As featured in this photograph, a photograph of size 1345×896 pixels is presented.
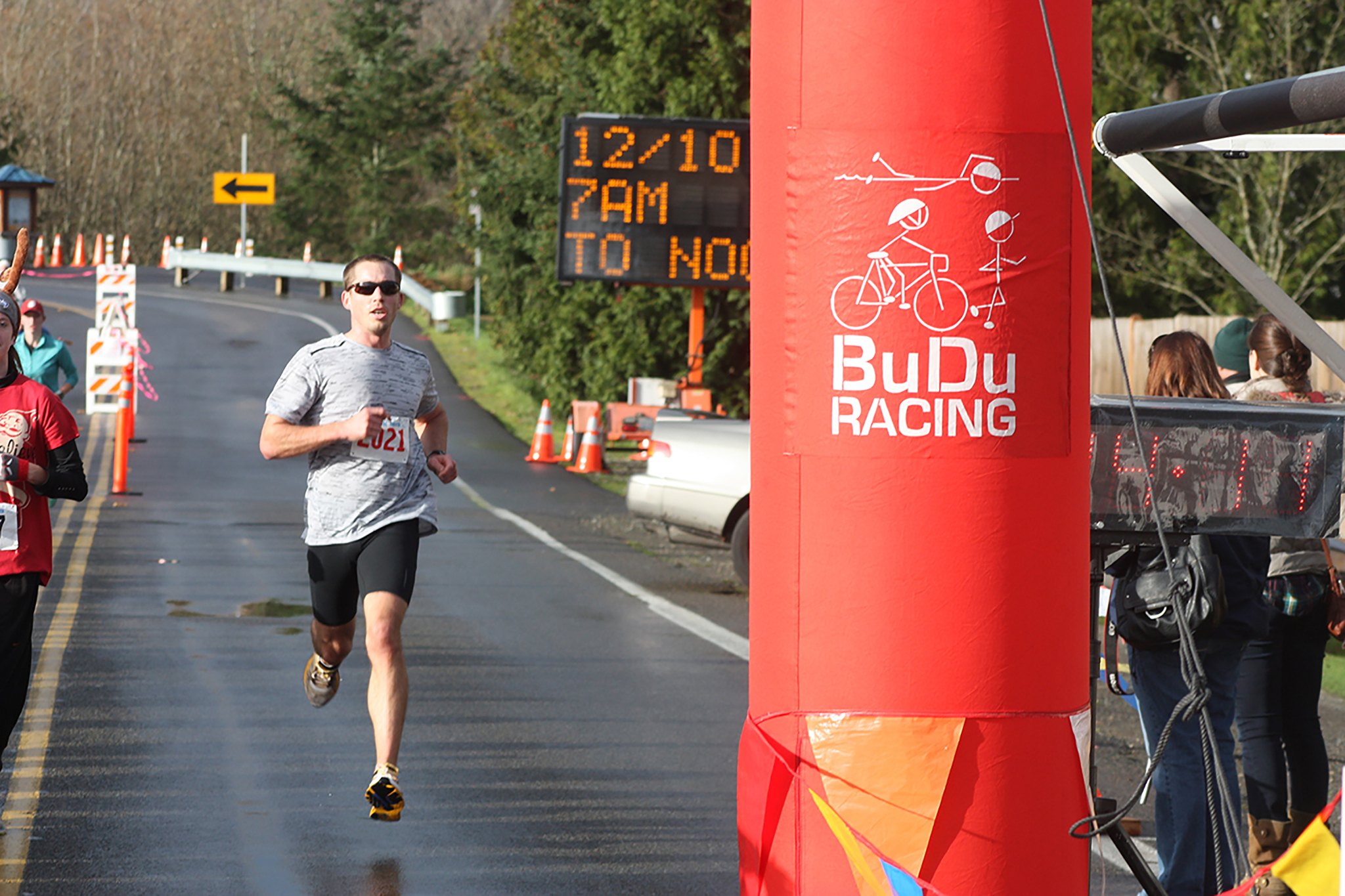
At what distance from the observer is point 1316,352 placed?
163 inches

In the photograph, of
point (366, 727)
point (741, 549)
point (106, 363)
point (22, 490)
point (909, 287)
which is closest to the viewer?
point (909, 287)

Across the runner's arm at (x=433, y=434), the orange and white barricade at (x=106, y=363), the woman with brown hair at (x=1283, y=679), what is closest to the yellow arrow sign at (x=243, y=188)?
the orange and white barricade at (x=106, y=363)

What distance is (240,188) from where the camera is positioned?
1817 inches

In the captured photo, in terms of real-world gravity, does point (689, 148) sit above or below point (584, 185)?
above

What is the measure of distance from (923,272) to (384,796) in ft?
11.2

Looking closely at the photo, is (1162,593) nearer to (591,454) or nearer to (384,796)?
(384,796)

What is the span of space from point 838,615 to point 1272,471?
1.48m

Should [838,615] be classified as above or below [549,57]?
below

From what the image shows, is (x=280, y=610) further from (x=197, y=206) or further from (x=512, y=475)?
(x=197, y=206)

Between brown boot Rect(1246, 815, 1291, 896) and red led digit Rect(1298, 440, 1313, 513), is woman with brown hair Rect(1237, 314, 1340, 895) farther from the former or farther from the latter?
red led digit Rect(1298, 440, 1313, 513)

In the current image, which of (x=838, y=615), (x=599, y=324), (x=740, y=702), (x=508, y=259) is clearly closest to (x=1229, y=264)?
(x=838, y=615)

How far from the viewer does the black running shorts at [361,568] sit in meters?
6.72

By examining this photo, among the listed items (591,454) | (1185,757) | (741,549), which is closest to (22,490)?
(1185,757)

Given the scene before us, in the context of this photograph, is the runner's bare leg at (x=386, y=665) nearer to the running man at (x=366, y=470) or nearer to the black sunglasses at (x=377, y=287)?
the running man at (x=366, y=470)
